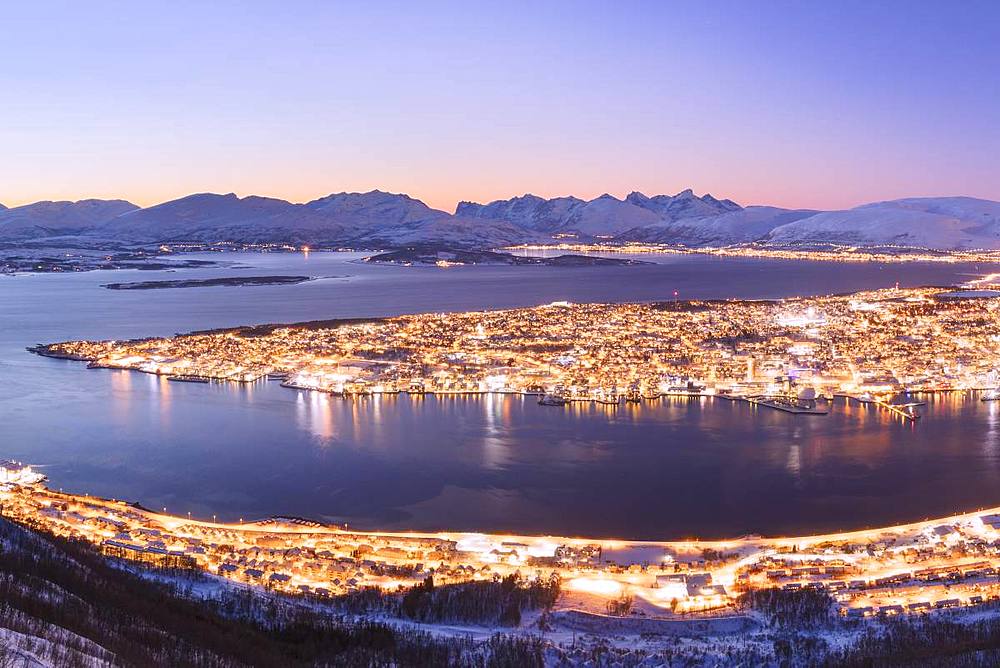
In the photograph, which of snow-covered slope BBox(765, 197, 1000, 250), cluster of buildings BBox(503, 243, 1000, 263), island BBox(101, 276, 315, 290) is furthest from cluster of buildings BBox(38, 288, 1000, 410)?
snow-covered slope BBox(765, 197, 1000, 250)

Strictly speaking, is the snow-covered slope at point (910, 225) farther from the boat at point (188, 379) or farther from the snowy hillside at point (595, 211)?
the boat at point (188, 379)

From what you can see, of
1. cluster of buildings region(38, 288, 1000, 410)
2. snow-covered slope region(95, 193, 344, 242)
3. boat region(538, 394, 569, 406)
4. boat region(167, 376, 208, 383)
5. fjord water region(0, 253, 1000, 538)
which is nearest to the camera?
fjord water region(0, 253, 1000, 538)

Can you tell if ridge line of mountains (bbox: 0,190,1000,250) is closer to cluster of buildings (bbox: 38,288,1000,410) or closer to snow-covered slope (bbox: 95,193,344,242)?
snow-covered slope (bbox: 95,193,344,242)

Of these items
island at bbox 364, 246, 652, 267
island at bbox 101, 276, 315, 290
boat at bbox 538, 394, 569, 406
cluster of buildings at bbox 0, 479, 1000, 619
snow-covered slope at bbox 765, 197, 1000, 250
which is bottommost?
cluster of buildings at bbox 0, 479, 1000, 619

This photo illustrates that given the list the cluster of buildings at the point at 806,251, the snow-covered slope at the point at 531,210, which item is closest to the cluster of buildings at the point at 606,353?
the cluster of buildings at the point at 806,251

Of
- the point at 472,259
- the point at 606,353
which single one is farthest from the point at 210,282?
the point at 606,353

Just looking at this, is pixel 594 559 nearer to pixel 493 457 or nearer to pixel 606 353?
pixel 493 457

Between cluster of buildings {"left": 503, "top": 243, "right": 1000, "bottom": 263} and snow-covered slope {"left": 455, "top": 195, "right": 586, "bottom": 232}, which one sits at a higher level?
snow-covered slope {"left": 455, "top": 195, "right": 586, "bottom": 232}
